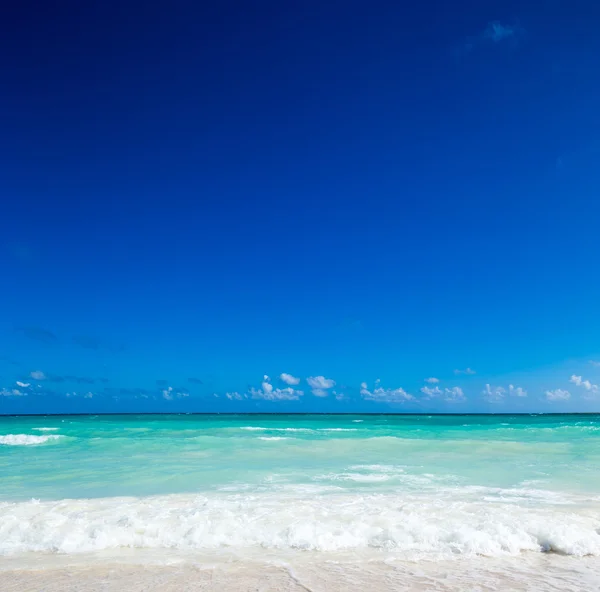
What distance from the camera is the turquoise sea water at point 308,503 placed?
566 centimetres

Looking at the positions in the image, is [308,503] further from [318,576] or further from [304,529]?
[318,576]

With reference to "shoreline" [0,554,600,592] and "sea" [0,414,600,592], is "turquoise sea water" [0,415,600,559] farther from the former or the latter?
"shoreline" [0,554,600,592]

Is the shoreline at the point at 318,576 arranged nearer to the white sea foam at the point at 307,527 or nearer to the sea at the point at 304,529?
the sea at the point at 304,529

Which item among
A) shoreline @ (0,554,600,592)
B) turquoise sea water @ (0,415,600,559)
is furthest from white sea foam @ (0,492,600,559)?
shoreline @ (0,554,600,592)

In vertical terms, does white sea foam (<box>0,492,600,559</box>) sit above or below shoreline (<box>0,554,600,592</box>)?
above

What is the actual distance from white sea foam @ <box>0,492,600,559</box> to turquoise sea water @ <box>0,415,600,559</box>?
2cm

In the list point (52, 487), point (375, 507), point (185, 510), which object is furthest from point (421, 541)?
point (52, 487)

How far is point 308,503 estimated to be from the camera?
7.72 m

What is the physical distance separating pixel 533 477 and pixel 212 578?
29.2 ft

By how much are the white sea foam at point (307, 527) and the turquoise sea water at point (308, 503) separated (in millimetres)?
19

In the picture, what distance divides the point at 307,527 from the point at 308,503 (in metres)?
1.78

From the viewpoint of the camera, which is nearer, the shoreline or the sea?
the shoreline

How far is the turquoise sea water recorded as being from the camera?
5664mm

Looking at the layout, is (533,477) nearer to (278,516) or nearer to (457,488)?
(457,488)
